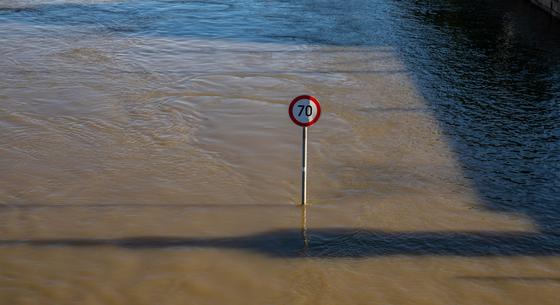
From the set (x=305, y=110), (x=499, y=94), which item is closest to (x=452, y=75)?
(x=499, y=94)

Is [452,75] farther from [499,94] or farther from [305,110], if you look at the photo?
[305,110]

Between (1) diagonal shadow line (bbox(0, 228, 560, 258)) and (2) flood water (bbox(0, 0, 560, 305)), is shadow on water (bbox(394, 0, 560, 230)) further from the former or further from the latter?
(1) diagonal shadow line (bbox(0, 228, 560, 258))

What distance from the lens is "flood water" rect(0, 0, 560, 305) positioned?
26.3 ft

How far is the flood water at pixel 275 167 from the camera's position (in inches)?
316

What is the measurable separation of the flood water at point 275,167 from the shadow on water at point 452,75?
0.17 ft

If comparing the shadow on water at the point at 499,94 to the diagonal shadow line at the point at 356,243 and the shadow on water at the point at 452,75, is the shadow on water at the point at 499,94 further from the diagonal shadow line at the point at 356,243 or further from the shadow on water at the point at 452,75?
the diagonal shadow line at the point at 356,243

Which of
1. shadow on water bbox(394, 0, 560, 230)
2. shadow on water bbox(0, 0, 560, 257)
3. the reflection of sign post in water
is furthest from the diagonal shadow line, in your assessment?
the reflection of sign post in water

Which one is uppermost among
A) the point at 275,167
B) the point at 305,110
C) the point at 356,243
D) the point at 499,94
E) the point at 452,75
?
the point at 305,110

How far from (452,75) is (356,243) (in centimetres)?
845

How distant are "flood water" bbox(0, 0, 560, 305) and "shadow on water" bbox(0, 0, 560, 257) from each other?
2.1 inches

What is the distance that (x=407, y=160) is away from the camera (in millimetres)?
11414

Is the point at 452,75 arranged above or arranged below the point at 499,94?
above

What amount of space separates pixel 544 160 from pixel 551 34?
31.9 ft

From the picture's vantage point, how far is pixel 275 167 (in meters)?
11.1
